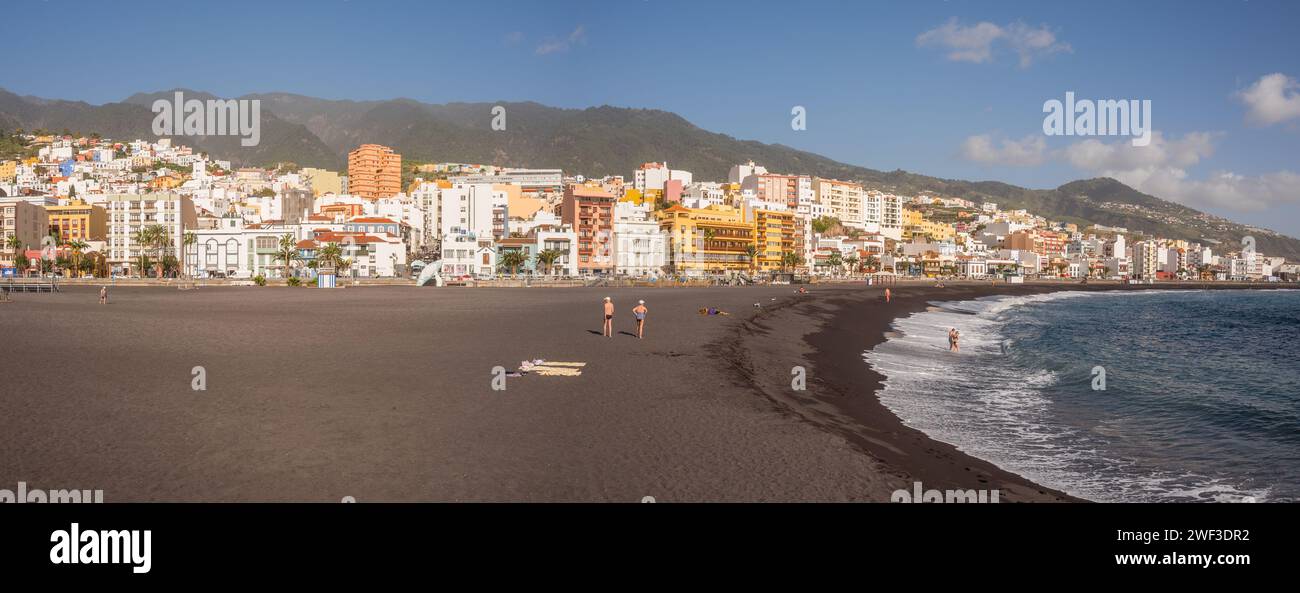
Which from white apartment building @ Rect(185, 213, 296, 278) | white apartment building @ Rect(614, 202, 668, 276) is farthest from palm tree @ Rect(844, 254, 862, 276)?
white apartment building @ Rect(185, 213, 296, 278)

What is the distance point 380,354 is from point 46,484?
11.1 metres

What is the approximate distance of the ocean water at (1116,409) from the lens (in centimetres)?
1038

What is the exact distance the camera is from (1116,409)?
1609 cm

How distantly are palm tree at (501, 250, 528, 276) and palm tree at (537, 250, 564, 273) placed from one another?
6.97ft

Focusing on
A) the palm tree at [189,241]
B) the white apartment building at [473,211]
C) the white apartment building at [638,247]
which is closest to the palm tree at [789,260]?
the white apartment building at [638,247]

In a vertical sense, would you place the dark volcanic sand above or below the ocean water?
above

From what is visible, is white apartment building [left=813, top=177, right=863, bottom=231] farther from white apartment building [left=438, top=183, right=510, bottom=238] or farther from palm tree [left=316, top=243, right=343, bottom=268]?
palm tree [left=316, top=243, right=343, bottom=268]

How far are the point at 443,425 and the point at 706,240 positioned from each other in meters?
111

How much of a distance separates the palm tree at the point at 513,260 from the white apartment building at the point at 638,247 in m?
15.7

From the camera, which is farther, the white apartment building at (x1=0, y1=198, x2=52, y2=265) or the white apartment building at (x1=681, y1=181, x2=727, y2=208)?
the white apartment building at (x1=681, y1=181, x2=727, y2=208)

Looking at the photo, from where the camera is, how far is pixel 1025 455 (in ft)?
37.0

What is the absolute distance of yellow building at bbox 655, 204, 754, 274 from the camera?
390ft

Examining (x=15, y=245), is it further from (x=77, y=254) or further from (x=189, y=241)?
(x=189, y=241)
